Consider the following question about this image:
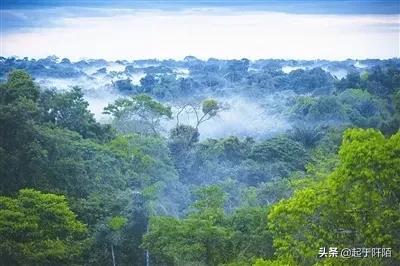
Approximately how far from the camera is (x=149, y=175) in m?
7.61

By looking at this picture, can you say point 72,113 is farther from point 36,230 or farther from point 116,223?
point 36,230

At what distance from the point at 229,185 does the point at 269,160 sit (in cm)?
133

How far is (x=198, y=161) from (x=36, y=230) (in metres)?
3.36

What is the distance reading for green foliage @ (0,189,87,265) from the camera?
5.12 meters

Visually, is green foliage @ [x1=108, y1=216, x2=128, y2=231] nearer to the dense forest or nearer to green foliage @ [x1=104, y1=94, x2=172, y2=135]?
the dense forest

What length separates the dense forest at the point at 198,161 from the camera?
4055mm

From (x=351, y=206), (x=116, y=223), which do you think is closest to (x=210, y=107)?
(x=116, y=223)

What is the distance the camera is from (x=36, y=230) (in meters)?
5.22

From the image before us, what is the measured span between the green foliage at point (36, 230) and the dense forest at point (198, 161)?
1 cm

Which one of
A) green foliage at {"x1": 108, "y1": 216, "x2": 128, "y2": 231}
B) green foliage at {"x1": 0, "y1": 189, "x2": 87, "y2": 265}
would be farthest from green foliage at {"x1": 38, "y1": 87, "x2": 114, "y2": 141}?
green foliage at {"x1": 0, "y1": 189, "x2": 87, "y2": 265}

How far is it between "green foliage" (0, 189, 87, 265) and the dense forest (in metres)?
0.01

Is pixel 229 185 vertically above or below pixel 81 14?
below

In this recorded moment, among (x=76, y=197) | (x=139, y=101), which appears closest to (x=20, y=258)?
(x=76, y=197)

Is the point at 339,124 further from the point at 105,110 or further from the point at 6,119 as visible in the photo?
the point at 6,119
